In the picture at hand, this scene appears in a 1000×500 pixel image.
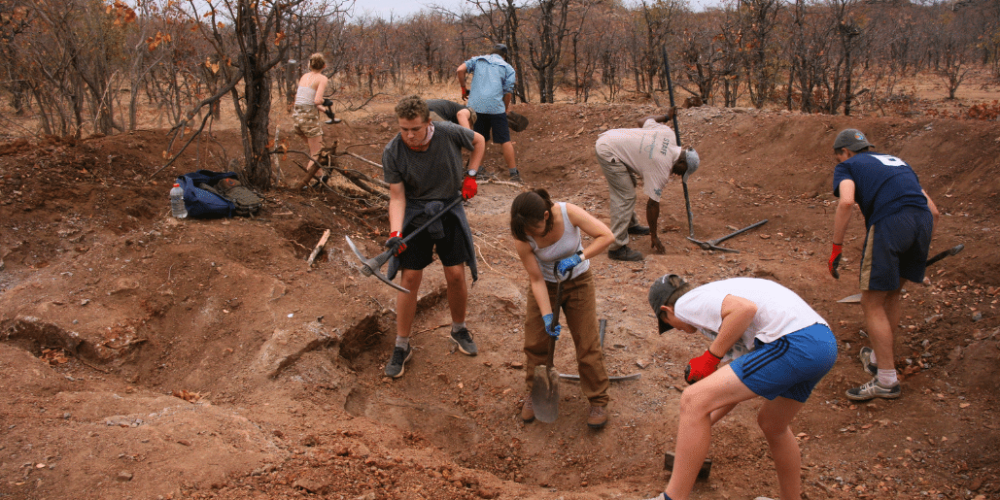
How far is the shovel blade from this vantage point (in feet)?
11.0

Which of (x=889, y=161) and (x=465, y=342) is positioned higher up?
(x=889, y=161)

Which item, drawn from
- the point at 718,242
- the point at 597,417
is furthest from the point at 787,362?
the point at 718,242

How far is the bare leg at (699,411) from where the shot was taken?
7.17ft

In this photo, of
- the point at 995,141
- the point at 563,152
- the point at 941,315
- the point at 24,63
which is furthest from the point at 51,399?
the point at 995,141

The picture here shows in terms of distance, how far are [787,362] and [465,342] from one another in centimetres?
232

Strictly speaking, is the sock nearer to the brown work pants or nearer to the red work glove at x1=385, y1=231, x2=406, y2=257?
the brown work pants

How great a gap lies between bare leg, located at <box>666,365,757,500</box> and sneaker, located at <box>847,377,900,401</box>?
168cm

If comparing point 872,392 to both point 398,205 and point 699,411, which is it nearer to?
point 699,411

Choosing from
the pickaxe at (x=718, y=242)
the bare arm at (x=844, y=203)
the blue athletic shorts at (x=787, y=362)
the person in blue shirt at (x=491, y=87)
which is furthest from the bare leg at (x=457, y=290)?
the person in blue shirt at (x=491, y=87)

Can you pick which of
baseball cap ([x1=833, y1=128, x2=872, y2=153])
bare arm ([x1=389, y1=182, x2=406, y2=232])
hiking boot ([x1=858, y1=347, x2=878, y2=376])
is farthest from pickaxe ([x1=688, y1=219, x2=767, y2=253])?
bare arm ([x1=389, y1=182, x2=406, y2=232])

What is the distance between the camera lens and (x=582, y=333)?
10.5ft

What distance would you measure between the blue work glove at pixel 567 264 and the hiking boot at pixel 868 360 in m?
1.96

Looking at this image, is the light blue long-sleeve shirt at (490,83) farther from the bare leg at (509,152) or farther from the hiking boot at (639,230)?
the hiking boot at (639,230)

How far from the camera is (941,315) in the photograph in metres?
4.04
